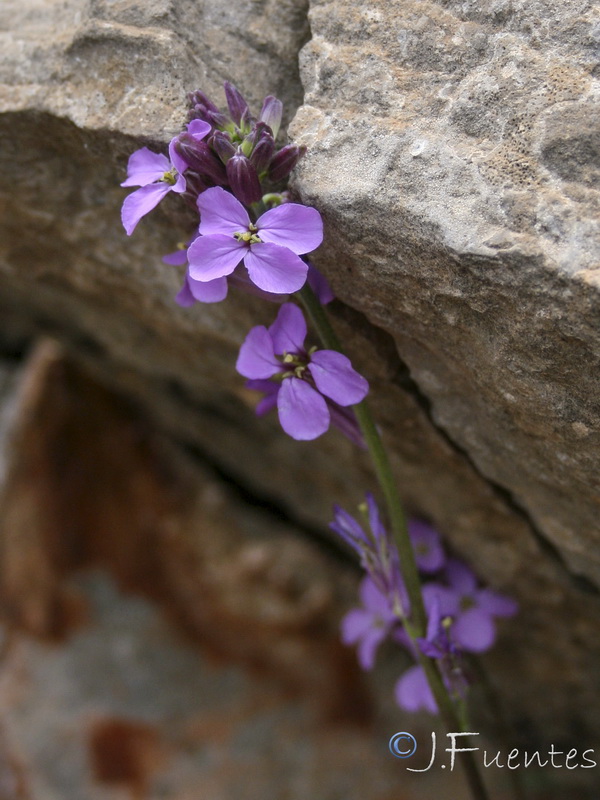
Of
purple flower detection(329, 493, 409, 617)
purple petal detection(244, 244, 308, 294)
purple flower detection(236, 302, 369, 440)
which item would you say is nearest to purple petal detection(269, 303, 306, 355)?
purple flower detection(236, 302, 369, 440)

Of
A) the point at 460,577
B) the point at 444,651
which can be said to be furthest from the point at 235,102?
the point at 460,577

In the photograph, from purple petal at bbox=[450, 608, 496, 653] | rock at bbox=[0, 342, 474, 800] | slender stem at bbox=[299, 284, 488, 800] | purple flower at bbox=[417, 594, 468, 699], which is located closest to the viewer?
slender stem at bbox=[299, 284, 488, 800]

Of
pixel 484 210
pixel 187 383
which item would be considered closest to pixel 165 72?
pixel 484 210

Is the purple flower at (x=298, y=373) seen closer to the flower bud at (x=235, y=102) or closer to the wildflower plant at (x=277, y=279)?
the wildflower plant at (x=277, y=279)

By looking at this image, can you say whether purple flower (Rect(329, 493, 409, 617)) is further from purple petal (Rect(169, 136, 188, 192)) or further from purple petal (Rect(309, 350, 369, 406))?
purple petal (Rect(169, 136, 188, 192))

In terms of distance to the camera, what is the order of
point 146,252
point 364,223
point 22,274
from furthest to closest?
1. point 22,274
2. point 146,252
3. point 364,223

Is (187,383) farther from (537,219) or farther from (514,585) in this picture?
(537,219)

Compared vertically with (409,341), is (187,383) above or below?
below
